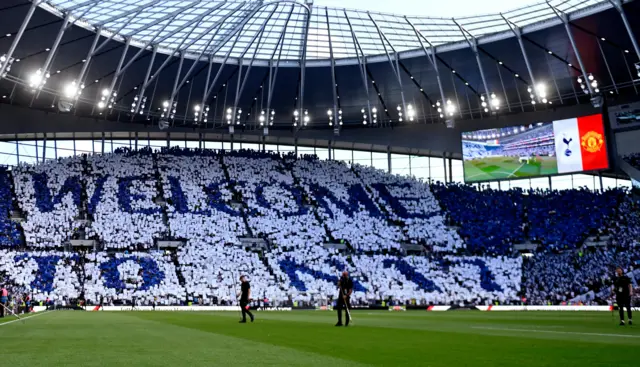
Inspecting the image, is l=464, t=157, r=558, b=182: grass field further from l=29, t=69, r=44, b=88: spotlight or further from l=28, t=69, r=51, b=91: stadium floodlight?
l=29, t=69, r=44, b=88: spotlight

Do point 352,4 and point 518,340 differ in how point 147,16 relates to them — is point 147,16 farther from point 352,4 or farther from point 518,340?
point 518,340

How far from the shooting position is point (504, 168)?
189ft

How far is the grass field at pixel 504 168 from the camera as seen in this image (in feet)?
182

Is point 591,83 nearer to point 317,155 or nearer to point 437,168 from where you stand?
point 437,168

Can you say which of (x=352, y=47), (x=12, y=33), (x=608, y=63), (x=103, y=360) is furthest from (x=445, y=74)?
(x=103, y=360)

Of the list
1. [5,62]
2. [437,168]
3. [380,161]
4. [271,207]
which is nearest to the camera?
[5,62]

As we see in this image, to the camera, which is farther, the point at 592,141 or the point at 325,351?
the point at 592,141

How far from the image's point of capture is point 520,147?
2251 inches

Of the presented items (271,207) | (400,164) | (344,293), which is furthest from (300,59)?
(344,293)

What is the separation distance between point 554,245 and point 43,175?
4338cm

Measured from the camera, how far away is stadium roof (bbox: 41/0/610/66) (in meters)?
43.1

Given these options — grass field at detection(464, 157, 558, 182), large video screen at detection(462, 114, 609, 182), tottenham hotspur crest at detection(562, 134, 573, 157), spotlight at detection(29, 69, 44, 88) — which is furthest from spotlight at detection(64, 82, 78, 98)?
tottenham hotspur crest at detection(562, 134, 573, 157)

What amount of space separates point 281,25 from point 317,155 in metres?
20.2

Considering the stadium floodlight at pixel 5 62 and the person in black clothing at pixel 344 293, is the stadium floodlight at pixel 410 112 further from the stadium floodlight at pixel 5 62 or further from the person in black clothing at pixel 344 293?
the person in black clothing at pixel 344 293
